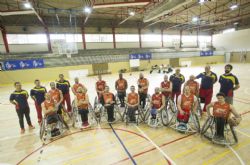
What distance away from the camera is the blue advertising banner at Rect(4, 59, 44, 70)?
1402 centimetres

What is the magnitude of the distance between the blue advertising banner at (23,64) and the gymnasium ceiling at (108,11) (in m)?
3.65

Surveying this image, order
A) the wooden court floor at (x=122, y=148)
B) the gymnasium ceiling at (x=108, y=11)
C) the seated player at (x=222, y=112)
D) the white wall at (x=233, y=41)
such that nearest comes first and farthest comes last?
1. the wooden court floor at (x=122, y=148)
2. the seated player at (x=222, y=112)
3. the gymnasium ceiling at (x=108, y=11)
4. the white wall at (x=233, y=41)

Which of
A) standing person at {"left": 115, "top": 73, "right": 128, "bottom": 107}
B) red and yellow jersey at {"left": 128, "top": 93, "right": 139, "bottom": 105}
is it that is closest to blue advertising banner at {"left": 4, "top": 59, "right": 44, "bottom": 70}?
standing person at {"left": 115, "top": 73, "right": 128, "bottom": 107}

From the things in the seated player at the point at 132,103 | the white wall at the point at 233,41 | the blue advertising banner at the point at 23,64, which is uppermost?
the white wall at the point at 233,41

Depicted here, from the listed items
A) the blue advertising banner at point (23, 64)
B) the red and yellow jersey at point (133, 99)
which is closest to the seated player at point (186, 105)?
the red and yellow jersey at point (133, 99)

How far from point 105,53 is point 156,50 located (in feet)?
24.6

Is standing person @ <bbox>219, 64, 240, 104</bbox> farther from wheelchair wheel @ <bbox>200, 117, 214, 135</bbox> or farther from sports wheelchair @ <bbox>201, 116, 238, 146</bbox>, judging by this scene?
wheelchair wheel @ <bbox>200, 117, 214, 135</bbox>

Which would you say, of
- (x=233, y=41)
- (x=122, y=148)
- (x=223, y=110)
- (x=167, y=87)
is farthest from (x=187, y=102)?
(x=233, y=41)

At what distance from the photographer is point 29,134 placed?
13.8ft

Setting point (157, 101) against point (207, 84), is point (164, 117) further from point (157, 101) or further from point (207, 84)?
point (207, 84)

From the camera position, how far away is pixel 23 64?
14.5 metres

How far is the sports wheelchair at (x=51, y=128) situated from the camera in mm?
3846

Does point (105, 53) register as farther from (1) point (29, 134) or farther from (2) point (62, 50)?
(1) point (29, 134)

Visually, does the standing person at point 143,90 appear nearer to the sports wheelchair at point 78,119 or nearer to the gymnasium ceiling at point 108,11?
the sports wheelchair at point 78,119
